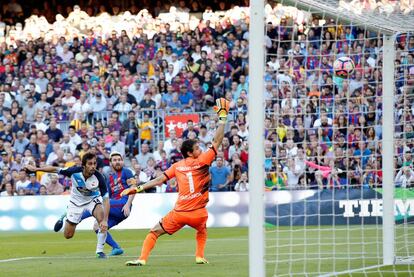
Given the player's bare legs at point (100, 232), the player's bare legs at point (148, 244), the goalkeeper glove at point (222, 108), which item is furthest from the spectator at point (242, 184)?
the goalkeeper glove at point (222, 108)

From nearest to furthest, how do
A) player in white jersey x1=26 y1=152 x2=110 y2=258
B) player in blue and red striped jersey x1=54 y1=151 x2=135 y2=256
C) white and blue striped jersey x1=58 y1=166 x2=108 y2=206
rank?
1. player in white jersey x1=26 y1=152 x2=110 y2=258
2. white and blue striped jersey x1=58 y1=166 x2=108 y2=206
3. player in blue and red striped jersey x1=54 y1=151 x2=135 y2=256

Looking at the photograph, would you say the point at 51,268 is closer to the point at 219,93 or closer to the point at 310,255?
the point at 310,255

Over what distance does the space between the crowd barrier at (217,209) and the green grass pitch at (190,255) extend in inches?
35.5

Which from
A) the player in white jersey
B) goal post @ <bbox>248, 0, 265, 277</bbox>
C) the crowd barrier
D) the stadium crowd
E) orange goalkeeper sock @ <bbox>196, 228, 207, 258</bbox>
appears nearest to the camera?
goal post @ <bbox>248, 0, 265, 277</bbox>

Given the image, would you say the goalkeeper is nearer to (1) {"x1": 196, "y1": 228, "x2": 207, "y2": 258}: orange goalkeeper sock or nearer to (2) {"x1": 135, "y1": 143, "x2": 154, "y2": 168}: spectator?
(1) {"x1": 196, "y1": 228, "x2": 207, "y2": 258}: orange goalkeeper sock

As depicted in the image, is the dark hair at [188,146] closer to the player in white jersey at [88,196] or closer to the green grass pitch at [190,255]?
the green grass pitch at [190,255]

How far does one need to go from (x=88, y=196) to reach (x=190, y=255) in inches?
78.5

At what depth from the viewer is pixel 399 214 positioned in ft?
58.6

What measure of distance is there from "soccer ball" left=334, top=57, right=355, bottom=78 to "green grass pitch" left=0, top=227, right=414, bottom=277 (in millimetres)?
2752

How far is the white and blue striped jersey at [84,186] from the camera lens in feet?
54.2

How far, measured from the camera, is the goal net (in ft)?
44.8

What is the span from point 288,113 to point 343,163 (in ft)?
10.9

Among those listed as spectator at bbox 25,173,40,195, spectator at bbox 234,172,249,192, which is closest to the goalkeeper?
spectator at bbox 234,172,249,192

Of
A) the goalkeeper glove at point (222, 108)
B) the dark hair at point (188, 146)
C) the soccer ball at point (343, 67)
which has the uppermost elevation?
the soccer ball at point (343, 67)
